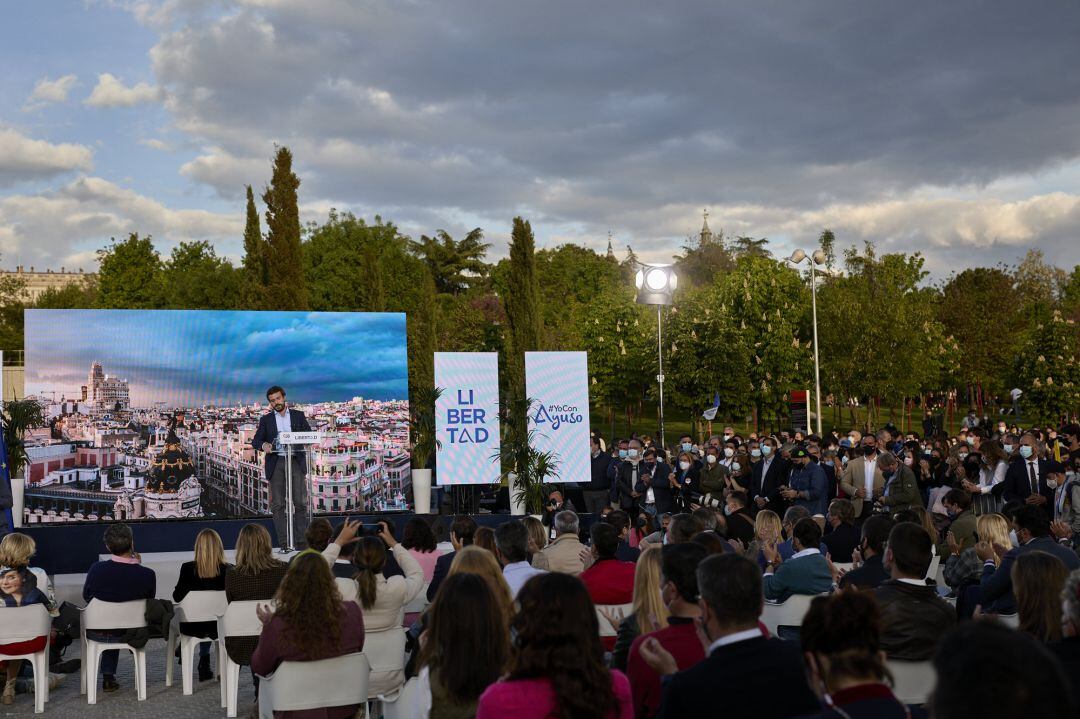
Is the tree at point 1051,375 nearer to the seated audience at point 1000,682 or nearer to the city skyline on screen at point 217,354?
the city skyline on screen at point 217,354

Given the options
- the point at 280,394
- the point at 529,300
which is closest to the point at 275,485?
the point at 280,394

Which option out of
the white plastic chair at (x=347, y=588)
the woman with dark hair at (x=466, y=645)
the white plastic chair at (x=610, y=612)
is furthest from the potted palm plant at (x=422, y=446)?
the woman with dark hair at (x=466, y=645)

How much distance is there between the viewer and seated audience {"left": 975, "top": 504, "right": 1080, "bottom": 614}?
227 inches

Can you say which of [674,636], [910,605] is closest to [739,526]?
[910,605]

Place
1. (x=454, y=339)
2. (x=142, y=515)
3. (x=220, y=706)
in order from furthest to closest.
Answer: (x=454, y=339)
(x=142, y=515)
(x=220, y=706)

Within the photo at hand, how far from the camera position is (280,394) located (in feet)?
40.6

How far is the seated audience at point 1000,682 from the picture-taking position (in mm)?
1790

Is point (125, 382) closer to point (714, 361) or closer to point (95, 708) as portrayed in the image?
point (95, 708)

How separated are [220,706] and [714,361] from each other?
27.4 meters

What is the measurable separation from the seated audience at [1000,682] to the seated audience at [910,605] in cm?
284

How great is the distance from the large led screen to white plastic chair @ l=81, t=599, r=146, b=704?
25.2 ft

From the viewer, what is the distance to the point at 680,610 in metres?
4.05

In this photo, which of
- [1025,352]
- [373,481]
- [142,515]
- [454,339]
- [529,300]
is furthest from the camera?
[454,339]

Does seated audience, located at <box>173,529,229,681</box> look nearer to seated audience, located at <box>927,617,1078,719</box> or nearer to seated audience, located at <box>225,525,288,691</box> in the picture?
seated audience, located at <box>225,525,288,691</box>
